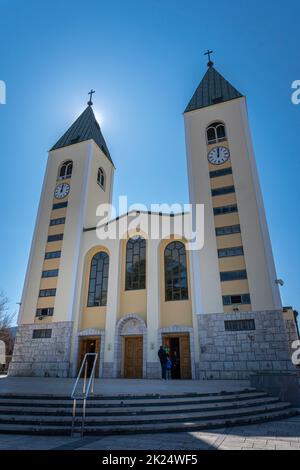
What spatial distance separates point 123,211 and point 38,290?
7972mm

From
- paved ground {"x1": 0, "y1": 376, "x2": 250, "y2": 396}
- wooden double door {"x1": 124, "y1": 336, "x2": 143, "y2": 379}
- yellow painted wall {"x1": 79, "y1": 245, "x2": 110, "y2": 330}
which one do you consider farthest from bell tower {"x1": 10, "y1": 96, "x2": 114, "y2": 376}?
paved ground {"x1": 0, "y1": 376, "x2": 250, "y2": 396}

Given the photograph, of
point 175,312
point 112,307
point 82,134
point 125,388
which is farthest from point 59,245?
point 125,388

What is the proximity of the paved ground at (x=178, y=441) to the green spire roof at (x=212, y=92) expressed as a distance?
20435 millimetres

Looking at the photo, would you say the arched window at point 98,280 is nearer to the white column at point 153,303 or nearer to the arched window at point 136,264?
the arched window at point 136,264

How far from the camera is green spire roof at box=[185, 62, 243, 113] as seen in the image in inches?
827

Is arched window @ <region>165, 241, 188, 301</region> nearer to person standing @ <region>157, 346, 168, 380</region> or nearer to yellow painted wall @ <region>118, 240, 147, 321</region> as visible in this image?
yellow painted wall @ <region>118, 240, 147, 321</region>

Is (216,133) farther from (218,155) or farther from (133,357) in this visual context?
(133,357)

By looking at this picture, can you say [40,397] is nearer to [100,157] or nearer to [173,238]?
[173,238]

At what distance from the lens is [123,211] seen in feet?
67.4

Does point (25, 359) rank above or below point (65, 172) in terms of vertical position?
below

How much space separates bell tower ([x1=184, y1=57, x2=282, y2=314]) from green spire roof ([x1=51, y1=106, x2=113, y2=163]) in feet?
28.2

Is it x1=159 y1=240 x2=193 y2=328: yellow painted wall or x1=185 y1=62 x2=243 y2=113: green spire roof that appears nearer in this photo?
x1=159 y1=240 x2=193 y2=328: yellow painted wall

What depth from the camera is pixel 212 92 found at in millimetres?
22312
